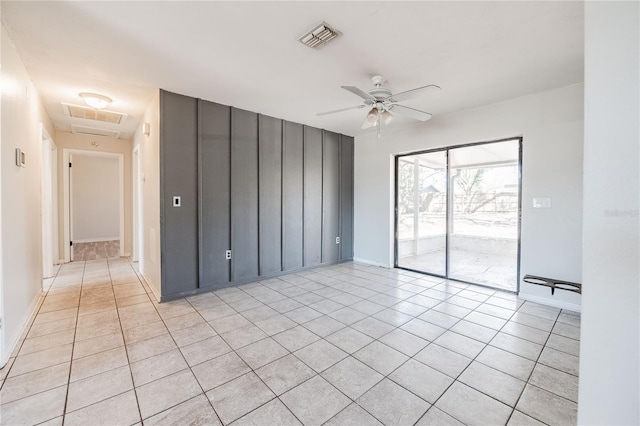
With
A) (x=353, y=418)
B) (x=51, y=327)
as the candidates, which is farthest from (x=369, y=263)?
(x=51, y=327)

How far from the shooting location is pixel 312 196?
520cm

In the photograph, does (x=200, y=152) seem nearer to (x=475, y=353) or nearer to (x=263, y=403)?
(x=263, y=403)

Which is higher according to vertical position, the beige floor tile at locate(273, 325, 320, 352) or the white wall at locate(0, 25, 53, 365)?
the white wall at locate(0, 25, 53, 365)

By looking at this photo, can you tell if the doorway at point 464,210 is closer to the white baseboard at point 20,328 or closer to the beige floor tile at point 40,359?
the beige floor tile at point 40,359

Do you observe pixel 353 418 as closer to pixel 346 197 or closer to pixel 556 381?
pixel 556 381

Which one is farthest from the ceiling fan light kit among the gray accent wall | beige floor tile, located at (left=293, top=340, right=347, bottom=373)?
beige floor tile, located at (left=293, top=340, right=347, bottom=373)

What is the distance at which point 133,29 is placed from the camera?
2.19 metres

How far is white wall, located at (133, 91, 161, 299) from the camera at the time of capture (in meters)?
3.54

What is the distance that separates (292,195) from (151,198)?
2195 millimetres

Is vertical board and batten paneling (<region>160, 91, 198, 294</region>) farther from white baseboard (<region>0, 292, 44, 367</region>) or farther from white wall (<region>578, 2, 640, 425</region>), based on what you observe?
white wall (<region>578, 2, 640, 425</region>)

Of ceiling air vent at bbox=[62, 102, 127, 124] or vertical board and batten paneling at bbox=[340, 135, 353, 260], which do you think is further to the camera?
vertical board and batten paneling at bbox=[340, 135, 353, 260]

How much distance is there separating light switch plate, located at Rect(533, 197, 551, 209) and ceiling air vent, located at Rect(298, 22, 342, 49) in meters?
3.24

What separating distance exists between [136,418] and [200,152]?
10.0 ft

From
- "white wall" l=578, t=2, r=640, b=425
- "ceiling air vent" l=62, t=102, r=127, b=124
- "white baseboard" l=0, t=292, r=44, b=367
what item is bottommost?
"white baseboard" l=0, t=292, r=44, b=367
